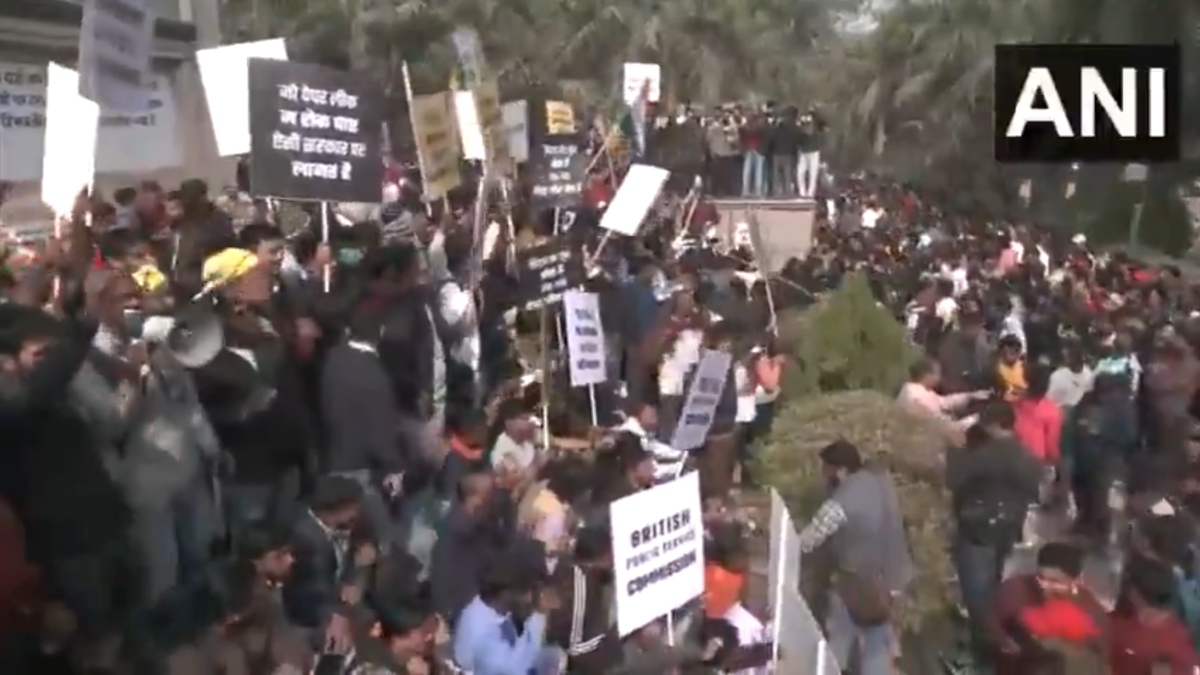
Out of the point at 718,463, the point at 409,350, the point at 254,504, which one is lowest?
the point at 718,463

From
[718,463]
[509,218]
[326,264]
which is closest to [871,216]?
[509,218]

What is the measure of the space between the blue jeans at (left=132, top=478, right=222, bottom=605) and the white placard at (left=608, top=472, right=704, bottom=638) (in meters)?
0.69

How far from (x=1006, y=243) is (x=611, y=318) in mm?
1841

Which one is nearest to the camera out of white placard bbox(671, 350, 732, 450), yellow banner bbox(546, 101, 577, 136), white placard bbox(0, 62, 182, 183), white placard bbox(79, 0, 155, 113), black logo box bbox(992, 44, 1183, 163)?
white placard bbox(79, 0, 155, 113)

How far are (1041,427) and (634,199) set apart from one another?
175cm

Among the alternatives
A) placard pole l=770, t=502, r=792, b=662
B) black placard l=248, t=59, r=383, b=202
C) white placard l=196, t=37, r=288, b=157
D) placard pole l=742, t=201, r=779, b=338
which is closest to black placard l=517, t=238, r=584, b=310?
placard pole l=742, t=201, r=779, b=338

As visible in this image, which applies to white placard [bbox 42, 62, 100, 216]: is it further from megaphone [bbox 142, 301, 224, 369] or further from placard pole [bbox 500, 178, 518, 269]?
placard pole [bbox 500, 178, 518, 269]

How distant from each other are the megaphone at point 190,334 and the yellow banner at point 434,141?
1.60 metres

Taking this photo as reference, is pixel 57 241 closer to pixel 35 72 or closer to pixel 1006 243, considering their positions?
pixel 35 72

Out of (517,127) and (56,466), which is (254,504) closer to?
(56,466)

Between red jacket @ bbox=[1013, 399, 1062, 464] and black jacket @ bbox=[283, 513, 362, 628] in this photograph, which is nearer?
black jacket @ bbox=[283, 513, 362, 628]

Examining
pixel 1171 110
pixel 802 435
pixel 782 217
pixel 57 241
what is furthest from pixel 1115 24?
pixel 782 217

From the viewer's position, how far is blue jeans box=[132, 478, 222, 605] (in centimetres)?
285

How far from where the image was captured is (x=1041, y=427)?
5.29m
